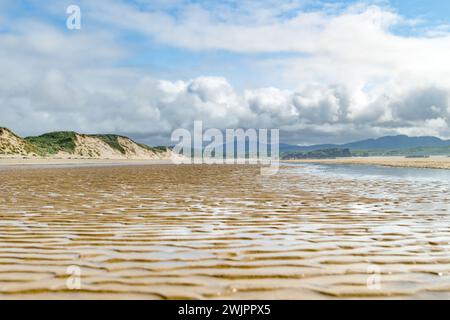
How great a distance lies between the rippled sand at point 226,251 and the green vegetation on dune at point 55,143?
113m

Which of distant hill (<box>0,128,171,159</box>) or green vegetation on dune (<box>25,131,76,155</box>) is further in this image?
green vegetation on dune (<box>25,131,76,155</box>)

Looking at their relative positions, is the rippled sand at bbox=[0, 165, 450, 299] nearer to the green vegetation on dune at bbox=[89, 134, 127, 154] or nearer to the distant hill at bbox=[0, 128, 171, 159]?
the distant hill at bbox=[0, 128, 171, 159]

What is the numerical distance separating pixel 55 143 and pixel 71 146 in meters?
5.76

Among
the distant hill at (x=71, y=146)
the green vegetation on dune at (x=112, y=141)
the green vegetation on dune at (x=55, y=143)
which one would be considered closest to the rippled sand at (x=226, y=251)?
the distant hill at (x=71, y=146)

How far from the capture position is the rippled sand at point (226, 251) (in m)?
5.04

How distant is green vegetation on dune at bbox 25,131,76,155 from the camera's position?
397ft

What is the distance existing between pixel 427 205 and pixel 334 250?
7881 millimetres

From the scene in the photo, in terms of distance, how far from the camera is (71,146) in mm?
140000

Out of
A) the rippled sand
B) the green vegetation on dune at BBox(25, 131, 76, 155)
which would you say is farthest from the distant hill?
the rippled sand

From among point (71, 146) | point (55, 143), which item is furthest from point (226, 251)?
point (71, 146)

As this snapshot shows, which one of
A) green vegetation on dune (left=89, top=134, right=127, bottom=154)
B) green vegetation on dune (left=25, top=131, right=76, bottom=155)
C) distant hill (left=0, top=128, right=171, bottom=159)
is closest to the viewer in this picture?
distant hill (left=0, top=128, right=171, bottom=159)
